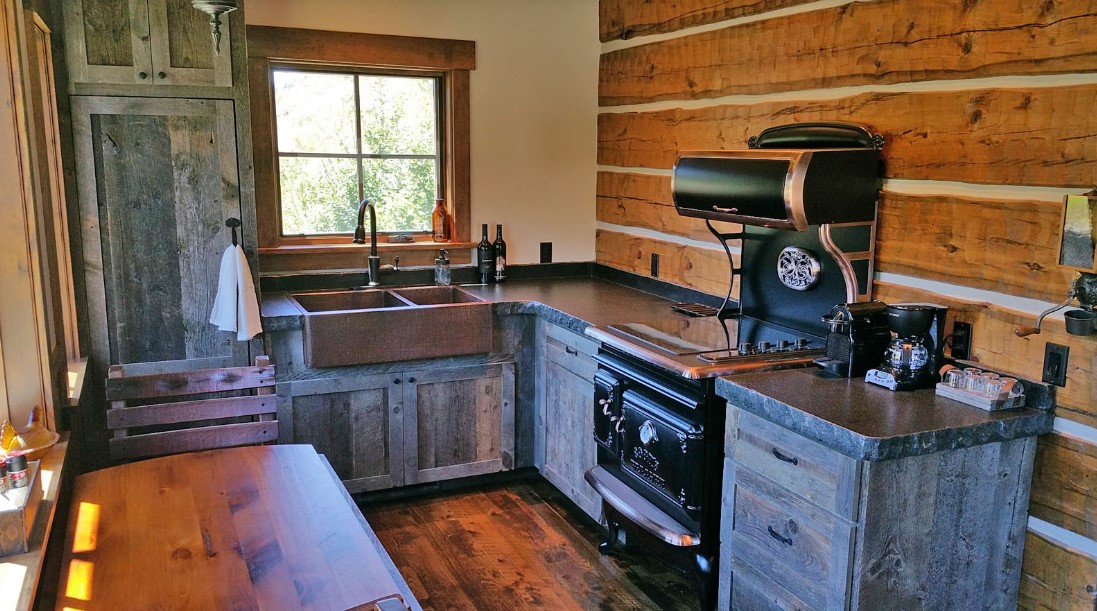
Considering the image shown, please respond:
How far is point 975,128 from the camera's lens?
2330 mm

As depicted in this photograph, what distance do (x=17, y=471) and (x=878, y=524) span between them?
6.34 ft

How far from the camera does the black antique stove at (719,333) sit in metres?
2.50

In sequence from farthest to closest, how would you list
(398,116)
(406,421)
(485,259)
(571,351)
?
1. (485,259)
2. (398,116)
3. (406,421)
4. (571,351)

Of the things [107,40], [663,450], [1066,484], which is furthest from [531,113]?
[1066,484]

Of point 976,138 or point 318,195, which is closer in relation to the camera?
point 976,138

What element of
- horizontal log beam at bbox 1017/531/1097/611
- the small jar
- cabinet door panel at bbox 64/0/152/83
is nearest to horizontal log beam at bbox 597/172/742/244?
horizontal log beam at bbox 1017/531/1097/611

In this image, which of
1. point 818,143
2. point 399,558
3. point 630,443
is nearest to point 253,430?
point 399,558

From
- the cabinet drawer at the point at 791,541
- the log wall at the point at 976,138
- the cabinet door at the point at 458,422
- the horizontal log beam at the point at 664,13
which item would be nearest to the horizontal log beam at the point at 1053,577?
the log wall at the point at 976,138

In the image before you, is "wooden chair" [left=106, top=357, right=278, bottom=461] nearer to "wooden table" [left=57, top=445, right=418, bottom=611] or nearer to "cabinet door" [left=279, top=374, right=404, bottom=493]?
"wooden table" [left=57, top=445, right=418, bottom=611]

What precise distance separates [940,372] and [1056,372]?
294mm

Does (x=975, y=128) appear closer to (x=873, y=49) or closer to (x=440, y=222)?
(x=873, y=49)

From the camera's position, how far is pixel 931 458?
2.06 metres

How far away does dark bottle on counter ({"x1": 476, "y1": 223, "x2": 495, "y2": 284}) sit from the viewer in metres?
4.18

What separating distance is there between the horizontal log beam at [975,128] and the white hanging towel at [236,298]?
197cm
